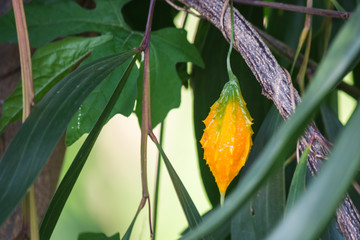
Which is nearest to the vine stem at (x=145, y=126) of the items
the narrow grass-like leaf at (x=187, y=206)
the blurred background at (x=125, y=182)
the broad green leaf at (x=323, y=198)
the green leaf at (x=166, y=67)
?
the narrow grass-like leaf at (x=187, y=206)

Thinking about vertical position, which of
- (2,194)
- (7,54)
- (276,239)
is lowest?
(7,54)

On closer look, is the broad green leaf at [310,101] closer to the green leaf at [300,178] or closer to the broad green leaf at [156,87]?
the green leaf at [300,178]

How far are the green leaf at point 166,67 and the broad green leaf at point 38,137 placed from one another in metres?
0.15

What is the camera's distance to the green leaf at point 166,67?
530 millimetres

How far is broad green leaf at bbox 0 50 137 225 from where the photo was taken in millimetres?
313

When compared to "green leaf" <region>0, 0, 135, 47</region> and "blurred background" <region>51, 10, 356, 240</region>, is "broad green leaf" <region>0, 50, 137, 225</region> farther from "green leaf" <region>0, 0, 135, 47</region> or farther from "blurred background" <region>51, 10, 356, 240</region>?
"blurred background" <region>51, 10, 356, 240</region>

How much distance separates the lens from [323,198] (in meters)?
0.16

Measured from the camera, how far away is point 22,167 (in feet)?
1.07

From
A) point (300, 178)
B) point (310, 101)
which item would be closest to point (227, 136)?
point (300, 178)

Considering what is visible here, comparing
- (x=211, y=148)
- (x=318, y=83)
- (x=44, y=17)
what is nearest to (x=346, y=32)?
(x=318, y=83)

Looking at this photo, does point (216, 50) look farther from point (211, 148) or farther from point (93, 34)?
point (211, 148)

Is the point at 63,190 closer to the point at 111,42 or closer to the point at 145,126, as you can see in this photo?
the point at 145,126

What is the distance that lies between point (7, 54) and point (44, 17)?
0.32ft

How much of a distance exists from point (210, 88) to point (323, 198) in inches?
20.0
